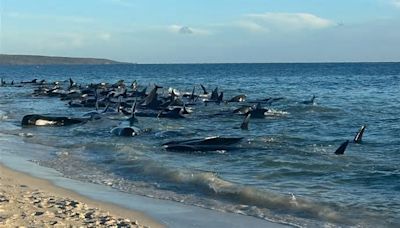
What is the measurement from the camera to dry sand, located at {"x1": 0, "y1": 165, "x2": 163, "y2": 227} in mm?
8969

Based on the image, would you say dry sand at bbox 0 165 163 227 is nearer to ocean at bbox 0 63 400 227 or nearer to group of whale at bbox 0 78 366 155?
ocean at bbox 0 63 400 227

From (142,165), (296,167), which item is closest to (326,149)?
(296,167)

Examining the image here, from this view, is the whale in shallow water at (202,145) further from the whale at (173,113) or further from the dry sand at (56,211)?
the whale at (173,113)

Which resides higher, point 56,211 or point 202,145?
point 56,211

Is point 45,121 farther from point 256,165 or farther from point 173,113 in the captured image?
point 256,165

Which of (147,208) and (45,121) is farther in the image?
(45,121)

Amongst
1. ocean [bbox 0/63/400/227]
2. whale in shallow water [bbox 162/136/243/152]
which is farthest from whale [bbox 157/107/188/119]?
whale in shallow water [bbox 162/136/243/152]

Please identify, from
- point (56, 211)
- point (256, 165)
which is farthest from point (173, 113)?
point (56, 211)

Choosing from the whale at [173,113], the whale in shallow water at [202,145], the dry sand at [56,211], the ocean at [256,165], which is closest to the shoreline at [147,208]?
the dry sand at [56,211]

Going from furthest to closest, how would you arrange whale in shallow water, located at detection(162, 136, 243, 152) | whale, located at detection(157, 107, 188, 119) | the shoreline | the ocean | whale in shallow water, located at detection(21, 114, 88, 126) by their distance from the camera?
whale, located at detection(157, 107, 188, 119), whale in shallow water, located at detection(21, 114, 88, 126), whale in shallow water, located at detection(162, 136, 243, 152), the ocean, the shoreline

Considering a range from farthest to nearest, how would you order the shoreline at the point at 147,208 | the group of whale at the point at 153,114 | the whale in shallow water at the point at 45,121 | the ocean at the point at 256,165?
1. the whale in shallow water at the point at 45,121
2. the group of whale at the point at 153,114
3. the ocean at the point at 256,165
4. the shoreline at the point at 147,208

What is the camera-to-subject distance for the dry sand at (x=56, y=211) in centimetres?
897

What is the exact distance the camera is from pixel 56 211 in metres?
9.73

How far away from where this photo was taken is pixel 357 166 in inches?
594
